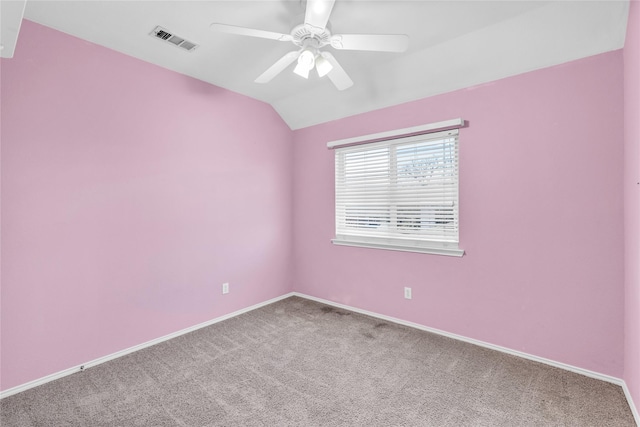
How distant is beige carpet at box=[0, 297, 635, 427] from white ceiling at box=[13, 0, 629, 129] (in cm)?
235

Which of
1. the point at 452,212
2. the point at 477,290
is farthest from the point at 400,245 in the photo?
the point at 477,290

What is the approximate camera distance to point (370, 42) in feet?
5.76

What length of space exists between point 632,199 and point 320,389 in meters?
2.28

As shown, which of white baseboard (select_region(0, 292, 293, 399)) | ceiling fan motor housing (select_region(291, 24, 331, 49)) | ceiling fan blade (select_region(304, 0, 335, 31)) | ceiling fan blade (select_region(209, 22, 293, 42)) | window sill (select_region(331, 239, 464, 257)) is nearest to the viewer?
ceiling fan blade (select_region(304, 0, 335, 31))

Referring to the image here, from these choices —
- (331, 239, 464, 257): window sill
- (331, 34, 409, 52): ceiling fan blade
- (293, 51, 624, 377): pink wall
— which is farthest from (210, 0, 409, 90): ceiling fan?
(331, 239, 464, 257): window sill

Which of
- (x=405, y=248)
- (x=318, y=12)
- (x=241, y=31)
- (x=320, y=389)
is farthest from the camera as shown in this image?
(x=405, y=248)

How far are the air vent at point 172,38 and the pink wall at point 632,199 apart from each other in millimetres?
2871

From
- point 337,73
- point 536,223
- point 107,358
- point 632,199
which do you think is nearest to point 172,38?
point 337,73

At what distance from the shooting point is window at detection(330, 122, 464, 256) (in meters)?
2.79

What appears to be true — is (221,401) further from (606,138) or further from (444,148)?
(606,138)

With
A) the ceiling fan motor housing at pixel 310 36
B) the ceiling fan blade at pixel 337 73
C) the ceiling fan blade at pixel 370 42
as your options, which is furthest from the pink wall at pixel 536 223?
the ceiling fan motor housing at pixel 310 36

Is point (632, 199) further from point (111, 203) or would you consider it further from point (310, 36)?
point (111, 203)

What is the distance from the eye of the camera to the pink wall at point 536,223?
2045 mm

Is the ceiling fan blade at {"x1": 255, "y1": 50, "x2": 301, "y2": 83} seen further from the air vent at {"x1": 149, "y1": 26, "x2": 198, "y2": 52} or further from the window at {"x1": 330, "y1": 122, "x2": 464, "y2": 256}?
the window at {"x1": 330, "y1": 122, "x2": 464, "y2": 256}
